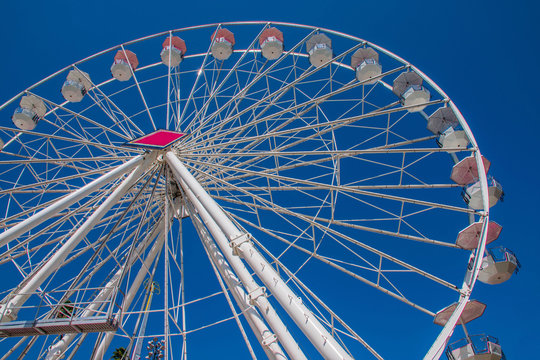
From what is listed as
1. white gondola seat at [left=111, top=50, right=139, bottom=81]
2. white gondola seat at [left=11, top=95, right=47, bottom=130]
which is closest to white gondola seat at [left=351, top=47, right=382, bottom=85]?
white gondola seat at [left=111, top=50, right=139, bottom=81]

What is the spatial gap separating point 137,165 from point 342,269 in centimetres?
553

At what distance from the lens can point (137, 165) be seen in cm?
952

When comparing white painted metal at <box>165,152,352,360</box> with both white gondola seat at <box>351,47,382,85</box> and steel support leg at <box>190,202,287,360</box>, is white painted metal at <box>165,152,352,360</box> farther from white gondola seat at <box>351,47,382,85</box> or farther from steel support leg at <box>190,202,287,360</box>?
white gondola seat at <box>351,47,382,85</box>

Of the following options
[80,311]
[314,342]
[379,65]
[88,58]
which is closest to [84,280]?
[80,311]

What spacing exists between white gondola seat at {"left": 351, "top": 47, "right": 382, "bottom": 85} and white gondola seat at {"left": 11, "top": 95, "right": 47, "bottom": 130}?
35.3 feet

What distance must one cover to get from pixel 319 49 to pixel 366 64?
5.50 ft

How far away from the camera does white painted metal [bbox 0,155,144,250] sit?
23.7 ft

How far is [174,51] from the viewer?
15438mm

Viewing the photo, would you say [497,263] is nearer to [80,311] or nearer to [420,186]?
[420,186]

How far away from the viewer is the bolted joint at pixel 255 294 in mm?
6152

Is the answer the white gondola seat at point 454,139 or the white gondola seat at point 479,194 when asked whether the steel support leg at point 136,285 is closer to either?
the white gondola seat at point 479,194

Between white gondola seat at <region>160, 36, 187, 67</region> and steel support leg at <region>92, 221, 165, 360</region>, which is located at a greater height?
white gondola seat at <region>160, 36, 187, 67</region>

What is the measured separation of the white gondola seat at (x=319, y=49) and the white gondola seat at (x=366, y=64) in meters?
0.95

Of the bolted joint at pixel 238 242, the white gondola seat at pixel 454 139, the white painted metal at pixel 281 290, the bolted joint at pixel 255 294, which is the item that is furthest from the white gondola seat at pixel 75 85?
the white gondola seat at pixel 454 139
